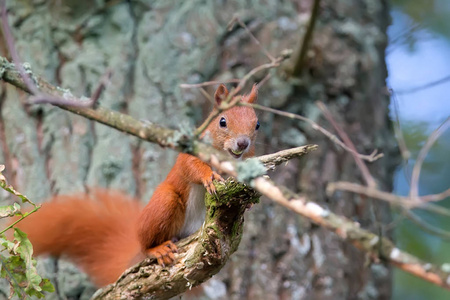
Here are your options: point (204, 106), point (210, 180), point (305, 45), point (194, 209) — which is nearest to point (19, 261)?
point (210, 180)

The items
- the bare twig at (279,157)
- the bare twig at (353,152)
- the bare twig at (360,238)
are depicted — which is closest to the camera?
the bare twig at (360,238)

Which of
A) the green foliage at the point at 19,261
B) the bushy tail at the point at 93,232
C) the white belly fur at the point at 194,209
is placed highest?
the green foliage at the point at 19,261

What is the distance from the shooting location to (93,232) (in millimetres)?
2160

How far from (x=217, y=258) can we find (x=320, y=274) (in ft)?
3.39

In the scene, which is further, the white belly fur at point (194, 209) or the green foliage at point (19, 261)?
the white belly fur at point (194, 209)

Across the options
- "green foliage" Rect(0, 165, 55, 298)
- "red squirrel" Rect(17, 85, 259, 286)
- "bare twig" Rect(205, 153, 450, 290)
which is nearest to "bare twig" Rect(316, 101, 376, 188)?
"bare twig" Rect(205, 153, 450, 290)

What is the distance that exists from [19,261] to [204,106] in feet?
4.03

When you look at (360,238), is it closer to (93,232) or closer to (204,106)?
(93,232)

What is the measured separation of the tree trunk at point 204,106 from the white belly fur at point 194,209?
421mm

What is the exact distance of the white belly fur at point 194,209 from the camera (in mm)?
1985

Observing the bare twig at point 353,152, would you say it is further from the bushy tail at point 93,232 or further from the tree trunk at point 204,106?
the bushy tail at point 93,232

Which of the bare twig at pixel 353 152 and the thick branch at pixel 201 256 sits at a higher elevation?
the bare twig at pixel 353 152

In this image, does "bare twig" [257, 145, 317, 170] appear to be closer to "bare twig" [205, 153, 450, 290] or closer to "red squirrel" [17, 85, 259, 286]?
"bare twig" [205, 153, 450, 290]

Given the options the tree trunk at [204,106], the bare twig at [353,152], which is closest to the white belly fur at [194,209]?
the tree trunk at [204,106]
